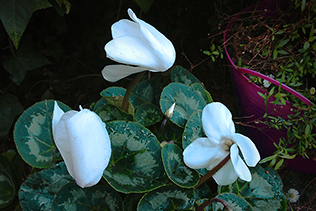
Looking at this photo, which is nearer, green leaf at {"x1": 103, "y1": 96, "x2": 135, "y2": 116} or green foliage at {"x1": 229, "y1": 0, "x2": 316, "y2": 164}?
green leaf at {"x1": 103, "y1": 96, "x2": 135, "y2": 116}

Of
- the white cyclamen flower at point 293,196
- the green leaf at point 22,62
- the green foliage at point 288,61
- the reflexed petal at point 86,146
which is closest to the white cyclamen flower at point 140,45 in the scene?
the reflexed petal at point 86,146

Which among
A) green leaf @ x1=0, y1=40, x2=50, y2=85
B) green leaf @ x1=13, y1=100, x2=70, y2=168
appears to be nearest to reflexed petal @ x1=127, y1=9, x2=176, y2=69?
green leaf @ x1=13, y1=100, x2=70, y2=168

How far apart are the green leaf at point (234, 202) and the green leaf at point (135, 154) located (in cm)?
14

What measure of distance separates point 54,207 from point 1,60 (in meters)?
0.80

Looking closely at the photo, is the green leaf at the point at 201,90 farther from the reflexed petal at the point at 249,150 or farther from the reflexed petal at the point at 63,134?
the reflexed petal at the point at 63,134

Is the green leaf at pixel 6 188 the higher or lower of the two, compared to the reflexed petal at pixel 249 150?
lower

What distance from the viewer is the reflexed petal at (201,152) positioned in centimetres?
54

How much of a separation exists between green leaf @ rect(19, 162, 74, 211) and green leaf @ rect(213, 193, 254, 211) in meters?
0.35

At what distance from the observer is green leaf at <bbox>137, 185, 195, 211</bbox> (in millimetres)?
605

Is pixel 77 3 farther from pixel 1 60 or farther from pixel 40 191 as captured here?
pixel 40 191

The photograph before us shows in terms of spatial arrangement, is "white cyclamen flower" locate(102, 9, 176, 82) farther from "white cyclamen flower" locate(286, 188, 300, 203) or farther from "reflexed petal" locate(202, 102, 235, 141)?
"white cyclamen flower" locate(286, 188, 300, 203)

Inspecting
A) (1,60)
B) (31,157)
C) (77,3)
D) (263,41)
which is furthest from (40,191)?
(77,3)

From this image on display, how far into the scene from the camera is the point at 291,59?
945mm

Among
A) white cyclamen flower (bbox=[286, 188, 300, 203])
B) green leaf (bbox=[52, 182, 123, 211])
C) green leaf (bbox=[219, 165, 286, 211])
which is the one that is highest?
green leaf (bbox=[52, 182, 123, 211])
